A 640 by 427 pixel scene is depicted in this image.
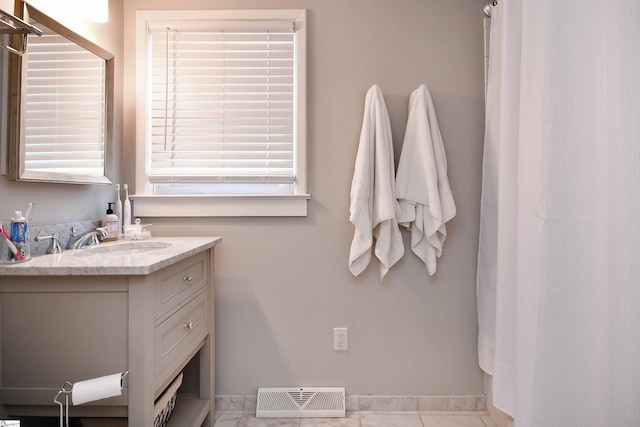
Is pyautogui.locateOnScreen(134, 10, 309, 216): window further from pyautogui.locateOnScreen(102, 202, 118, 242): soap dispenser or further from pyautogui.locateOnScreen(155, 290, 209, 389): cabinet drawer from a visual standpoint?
pyautogui.locateOnScreen(155, 290, 209, 389): cabinet drawer

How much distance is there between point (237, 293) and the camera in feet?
6.20

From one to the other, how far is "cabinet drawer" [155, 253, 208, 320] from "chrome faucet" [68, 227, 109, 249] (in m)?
0.43

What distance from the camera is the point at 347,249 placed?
1884 mm

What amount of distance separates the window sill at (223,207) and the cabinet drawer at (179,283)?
307mm

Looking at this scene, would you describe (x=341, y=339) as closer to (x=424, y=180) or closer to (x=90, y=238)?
(x=424, y=180)

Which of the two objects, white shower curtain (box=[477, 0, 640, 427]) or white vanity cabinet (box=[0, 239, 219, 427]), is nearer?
white shower curtain (box=[477, 0, 640, 427])

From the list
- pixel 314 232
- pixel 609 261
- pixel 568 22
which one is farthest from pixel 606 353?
pixel 314 232

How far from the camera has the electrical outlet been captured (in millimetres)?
1873

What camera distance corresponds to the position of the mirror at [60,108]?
124 centimetres

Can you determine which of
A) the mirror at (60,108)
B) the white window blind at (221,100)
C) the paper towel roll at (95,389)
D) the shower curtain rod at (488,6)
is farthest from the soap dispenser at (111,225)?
the shower curtain rod at (488,6)

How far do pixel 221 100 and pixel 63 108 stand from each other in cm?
70

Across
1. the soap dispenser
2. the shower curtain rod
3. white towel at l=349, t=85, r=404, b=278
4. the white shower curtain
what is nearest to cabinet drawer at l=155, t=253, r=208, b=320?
the soap dispenser

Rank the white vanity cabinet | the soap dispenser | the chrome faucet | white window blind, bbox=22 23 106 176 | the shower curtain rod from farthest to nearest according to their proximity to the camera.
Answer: the shower curtain rod, the soap dispenser, the chrome faucet, white window blind, bbox=22 23 106 176, the white vanity cabinet

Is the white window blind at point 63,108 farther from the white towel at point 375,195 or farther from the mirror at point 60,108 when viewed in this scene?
the white towel at point 375,195
